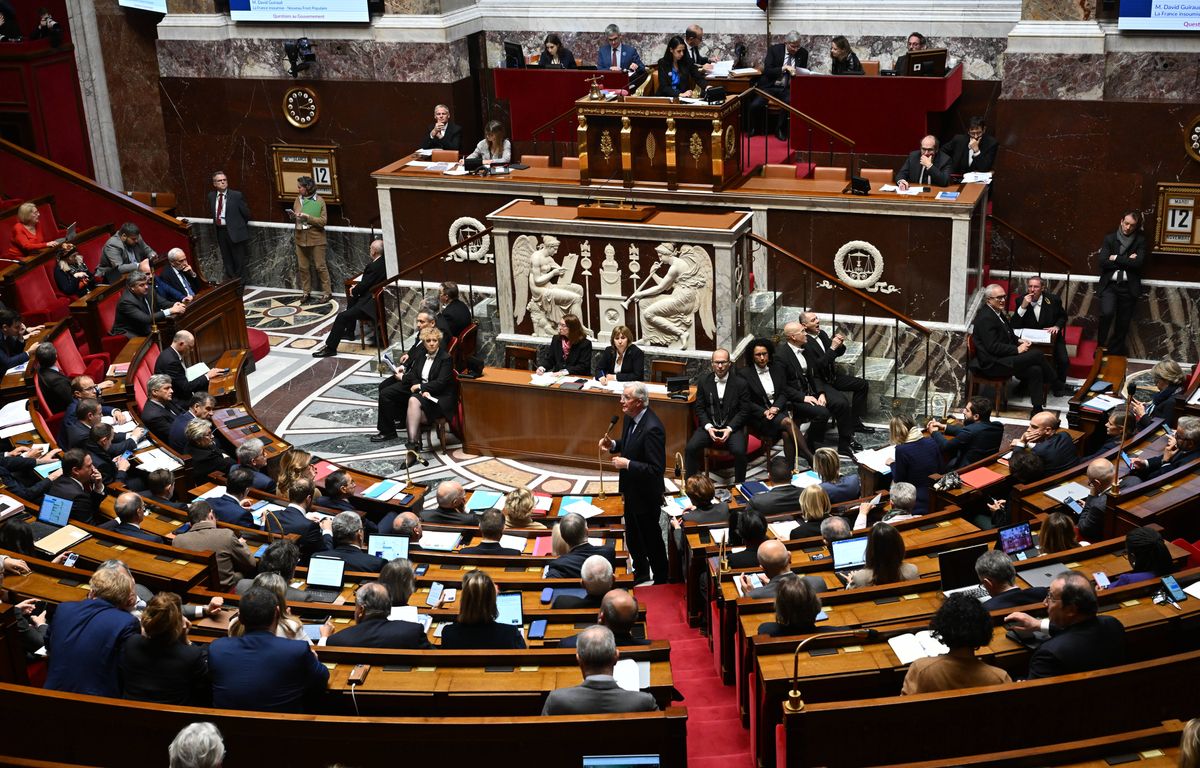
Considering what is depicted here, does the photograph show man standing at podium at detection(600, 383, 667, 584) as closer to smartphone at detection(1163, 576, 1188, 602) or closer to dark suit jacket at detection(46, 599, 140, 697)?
smartphone at detection(1163, 576, 1188, 602)

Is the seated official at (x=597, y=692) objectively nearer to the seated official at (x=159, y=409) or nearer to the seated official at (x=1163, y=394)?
the seated official at (x=1163, y=394)

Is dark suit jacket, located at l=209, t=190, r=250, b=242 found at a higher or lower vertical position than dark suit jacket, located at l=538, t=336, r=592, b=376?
higher

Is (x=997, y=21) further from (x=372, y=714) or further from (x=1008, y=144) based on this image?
(x=372, y=714)

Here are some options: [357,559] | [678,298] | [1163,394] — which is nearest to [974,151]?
[678,298]

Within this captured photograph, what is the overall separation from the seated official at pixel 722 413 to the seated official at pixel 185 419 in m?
3.86

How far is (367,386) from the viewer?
1305 centimetres

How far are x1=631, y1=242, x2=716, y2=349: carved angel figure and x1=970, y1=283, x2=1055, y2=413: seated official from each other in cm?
241

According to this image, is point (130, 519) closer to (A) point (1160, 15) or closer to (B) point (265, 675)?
(B) point (265, 675)

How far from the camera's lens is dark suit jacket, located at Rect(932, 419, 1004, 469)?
923 cm

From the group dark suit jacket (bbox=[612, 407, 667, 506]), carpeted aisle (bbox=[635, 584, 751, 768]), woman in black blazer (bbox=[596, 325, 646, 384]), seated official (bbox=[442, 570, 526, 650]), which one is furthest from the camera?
woman in black blazer (bbox=[596, 325, 646, 384])

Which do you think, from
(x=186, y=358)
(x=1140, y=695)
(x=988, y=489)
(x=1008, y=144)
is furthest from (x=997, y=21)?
(x=1140, y=695)

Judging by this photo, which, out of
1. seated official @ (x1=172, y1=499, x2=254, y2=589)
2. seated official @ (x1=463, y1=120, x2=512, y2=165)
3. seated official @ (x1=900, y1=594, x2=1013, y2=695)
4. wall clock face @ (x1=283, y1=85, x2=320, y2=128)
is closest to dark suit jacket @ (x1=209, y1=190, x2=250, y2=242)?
wall clock face @ (x1=283, y1=85, x2=320, y2=128)

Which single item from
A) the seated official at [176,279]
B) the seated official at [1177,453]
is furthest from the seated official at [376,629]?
the seated official at [176,279]

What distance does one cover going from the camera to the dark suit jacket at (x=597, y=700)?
5113 millimetres
